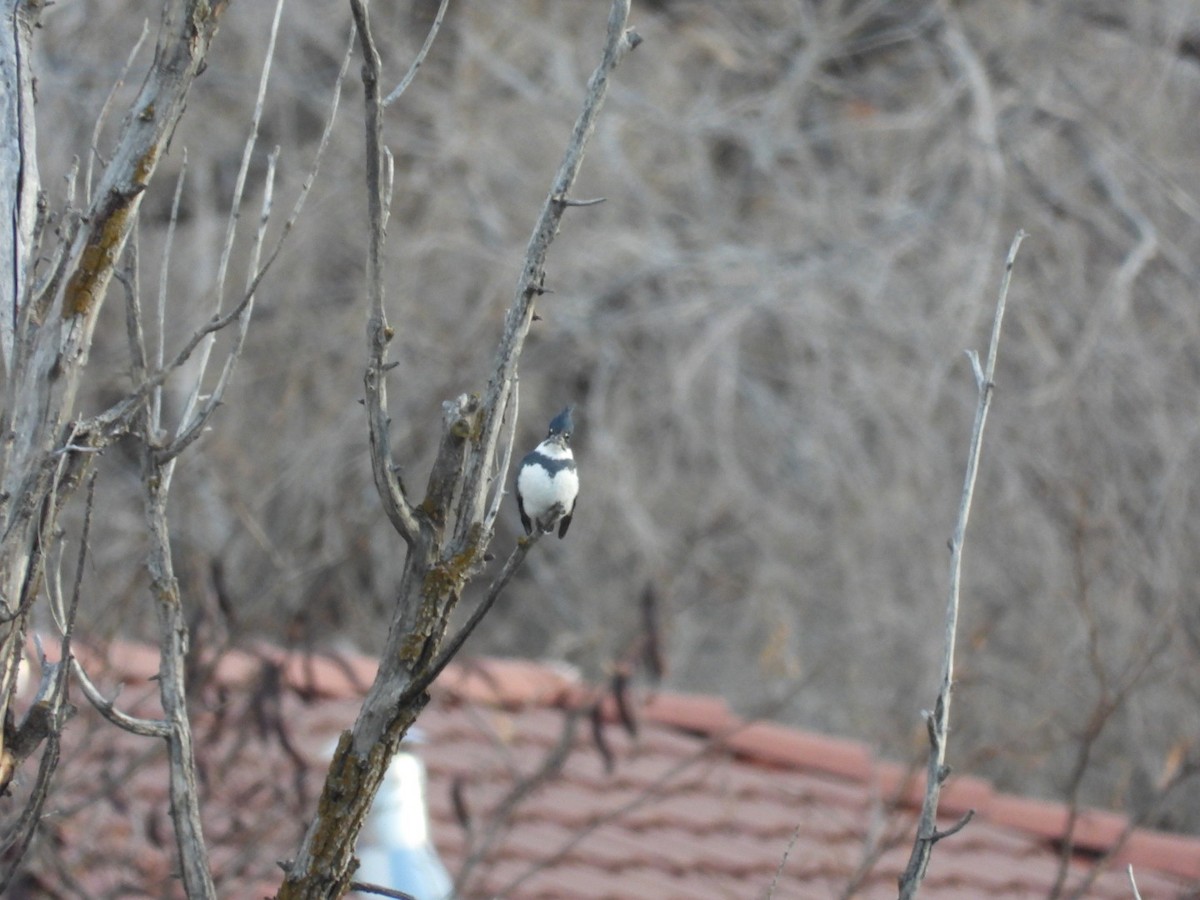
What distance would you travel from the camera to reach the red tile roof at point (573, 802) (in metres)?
3.46

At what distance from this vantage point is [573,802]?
4938 millimetres

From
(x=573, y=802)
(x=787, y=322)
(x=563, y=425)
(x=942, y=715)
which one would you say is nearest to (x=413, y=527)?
(x=942, y=715)

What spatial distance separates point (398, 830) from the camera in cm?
333

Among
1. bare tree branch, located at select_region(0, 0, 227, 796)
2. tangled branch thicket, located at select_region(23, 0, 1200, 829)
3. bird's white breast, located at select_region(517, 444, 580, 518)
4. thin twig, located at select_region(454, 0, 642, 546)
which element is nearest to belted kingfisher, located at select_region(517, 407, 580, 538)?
bird's white breast, located at select_region(517, 444, 580, 518)

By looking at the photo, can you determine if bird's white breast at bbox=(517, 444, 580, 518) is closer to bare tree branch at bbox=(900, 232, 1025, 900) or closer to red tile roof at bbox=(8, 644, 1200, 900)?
bare tree branch at bbox=(900, 232, 1025, 900)

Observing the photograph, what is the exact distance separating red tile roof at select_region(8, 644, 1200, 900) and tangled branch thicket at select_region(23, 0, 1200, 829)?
0.67 metres

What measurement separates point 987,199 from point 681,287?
172 cm

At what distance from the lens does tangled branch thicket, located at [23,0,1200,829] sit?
6.73 meters

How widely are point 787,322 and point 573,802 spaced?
3.48 m

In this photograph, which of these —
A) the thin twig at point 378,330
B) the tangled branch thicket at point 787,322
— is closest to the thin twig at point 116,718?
the thin twig at point 378,330

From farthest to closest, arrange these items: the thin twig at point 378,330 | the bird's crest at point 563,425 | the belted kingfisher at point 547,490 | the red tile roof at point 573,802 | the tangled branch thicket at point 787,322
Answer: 1. the tangled branch thicket at point 787,322
2. the red tile roof at point 573,802
3. the bird's crest at point 563,425
4. the belted kingfisher at point 547,490
5. the thin twig at point 378,330

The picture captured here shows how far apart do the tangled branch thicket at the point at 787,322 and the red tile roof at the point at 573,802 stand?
0.67 metres

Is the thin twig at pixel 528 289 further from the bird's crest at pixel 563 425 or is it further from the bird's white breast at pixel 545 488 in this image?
the bird's crest at pixel 563 425

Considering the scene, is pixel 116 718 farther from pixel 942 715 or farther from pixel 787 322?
pixel 787 322
